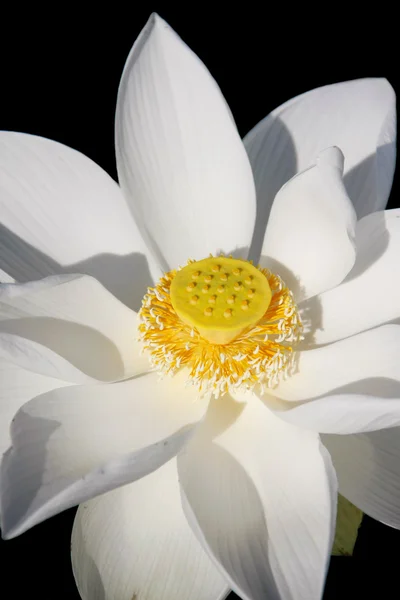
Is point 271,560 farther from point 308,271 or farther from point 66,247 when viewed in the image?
point 66,247

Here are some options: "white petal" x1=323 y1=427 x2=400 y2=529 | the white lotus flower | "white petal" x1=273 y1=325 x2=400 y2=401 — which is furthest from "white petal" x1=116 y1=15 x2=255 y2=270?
"white petal" x1=323 y1=427 x2=400 y2=529

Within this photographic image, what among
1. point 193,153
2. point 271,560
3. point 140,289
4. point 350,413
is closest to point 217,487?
point 271,560

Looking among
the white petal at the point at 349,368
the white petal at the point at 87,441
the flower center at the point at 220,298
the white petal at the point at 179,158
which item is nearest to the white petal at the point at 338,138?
the white petal at the point at 179,158

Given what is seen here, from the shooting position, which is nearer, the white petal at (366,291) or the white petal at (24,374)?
the white petal at (24,374)

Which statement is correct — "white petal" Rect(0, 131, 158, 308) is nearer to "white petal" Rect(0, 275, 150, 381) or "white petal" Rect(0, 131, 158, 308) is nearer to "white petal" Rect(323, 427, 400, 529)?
"white petal" Rect(0, 275, 150, 381)

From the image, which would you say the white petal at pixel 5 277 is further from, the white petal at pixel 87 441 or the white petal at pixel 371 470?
the white petal at pixel 371 470

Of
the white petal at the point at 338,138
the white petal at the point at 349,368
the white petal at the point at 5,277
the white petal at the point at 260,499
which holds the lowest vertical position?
the white petal at the point at 260,499
